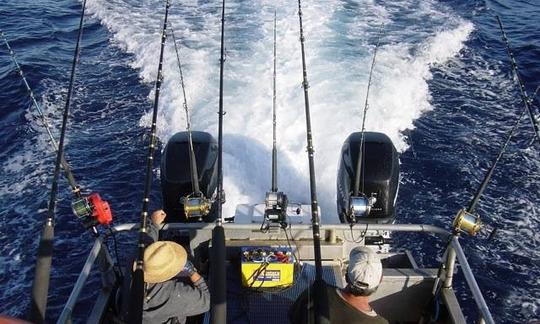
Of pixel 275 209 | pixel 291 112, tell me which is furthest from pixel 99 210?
pixel 291 112

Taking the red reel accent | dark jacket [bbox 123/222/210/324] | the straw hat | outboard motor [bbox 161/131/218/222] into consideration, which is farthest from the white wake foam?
the straw hat

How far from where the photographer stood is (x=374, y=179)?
558 centimetres

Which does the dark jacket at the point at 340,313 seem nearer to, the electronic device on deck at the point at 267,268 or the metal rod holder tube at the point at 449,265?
the electronic device on deck at the point at 267,268

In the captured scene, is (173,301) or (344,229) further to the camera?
(344,229)

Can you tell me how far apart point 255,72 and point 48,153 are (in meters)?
4.40

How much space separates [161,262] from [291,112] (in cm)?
651

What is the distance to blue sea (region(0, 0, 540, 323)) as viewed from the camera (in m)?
7.33

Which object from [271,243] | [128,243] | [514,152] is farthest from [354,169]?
[514,152]

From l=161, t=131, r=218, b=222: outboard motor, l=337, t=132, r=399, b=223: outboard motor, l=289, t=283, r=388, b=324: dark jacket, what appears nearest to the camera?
l=289, t=283, r=388, b=324: dark jacket

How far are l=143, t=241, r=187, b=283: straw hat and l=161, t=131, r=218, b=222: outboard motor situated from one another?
2004 mm

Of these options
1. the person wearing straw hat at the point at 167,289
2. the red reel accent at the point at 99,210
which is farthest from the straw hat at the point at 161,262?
the red reel accent at the point at 99,210

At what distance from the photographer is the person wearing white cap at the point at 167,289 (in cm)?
321

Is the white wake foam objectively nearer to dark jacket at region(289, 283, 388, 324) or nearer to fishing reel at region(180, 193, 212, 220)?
fishing reel at region(180, 193, 212, 220)

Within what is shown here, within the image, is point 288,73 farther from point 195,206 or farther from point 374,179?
point 195,206
